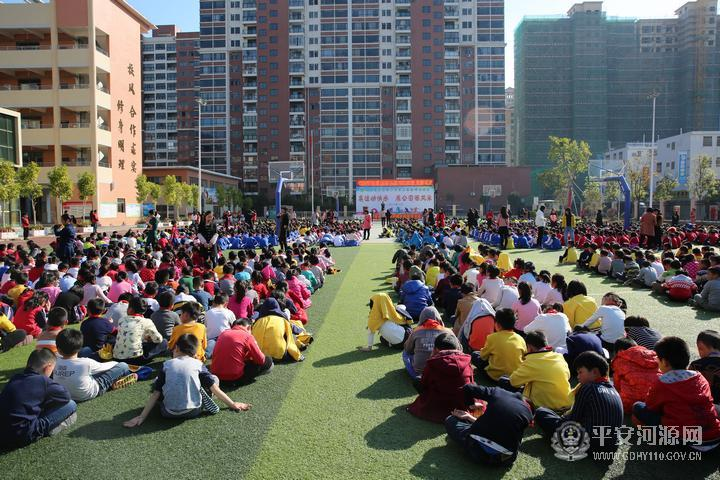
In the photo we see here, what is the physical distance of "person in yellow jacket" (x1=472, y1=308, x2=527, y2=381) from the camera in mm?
5766

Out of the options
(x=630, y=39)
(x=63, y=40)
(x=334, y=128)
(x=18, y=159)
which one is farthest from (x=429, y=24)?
(x=18, y=159)

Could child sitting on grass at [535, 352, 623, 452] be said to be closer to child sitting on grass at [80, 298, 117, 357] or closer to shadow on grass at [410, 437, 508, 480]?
shadow on grass at [410, 437, 508, 480]

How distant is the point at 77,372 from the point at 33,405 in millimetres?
890

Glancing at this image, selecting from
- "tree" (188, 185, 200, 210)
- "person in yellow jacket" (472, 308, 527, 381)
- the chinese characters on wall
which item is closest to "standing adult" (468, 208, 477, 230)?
"person in yellow jacket" (472, 308, 527, 381)

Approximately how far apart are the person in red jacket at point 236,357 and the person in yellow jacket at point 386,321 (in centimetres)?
180

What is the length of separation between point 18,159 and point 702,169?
53357 mm

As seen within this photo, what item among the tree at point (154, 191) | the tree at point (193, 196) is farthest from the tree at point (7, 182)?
the tree at point (193, 196)

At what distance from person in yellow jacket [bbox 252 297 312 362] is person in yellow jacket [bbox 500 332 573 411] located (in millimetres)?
3071

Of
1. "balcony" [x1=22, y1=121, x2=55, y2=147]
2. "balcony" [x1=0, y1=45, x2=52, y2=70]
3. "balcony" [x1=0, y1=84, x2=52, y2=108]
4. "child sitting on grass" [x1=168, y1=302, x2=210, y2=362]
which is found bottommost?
"child sitting on grass" [x1=168, y1=302, x2=210, y2=362]

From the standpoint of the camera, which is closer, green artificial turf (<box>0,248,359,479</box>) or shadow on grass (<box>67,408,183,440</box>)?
green artificial turf (<box>0,248,359,479</box>)

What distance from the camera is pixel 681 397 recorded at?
13.7ft

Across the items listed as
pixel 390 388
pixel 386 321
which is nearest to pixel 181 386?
pixel 390 388

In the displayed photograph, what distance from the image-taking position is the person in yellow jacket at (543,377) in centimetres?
492

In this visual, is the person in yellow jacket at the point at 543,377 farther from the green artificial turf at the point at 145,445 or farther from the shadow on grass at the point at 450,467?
the green artificial turf at the point at 145,445
